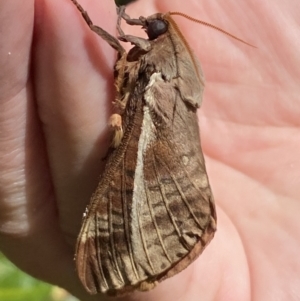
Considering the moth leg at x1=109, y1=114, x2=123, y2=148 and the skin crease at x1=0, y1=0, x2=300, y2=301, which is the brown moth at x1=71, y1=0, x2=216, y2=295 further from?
the skin crease at x1=0, y1=0, x2=300, y2=301

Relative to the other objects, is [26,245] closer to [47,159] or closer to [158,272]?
[47,159]

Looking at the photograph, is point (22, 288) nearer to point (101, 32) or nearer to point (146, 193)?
point (146, 193)

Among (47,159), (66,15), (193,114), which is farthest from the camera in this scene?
(47,159)

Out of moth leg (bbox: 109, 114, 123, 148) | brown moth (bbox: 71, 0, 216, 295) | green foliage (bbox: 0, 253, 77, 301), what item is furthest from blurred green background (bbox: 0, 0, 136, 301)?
moth leg (bbox: 109, 114, 123, 148)

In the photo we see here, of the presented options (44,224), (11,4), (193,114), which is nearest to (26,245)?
(44,224)

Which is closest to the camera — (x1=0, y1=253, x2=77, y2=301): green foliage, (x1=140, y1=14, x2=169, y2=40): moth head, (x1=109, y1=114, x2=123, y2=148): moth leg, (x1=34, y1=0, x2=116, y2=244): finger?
(x1=34, y1=0, x2=116, y2=244): finger

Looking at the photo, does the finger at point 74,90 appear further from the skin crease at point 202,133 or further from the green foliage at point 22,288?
the green foliage at point 22,288

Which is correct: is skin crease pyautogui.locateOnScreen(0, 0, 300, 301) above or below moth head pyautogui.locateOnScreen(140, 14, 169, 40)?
below
